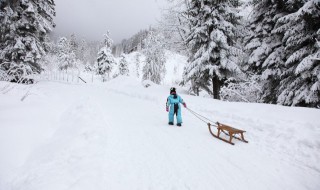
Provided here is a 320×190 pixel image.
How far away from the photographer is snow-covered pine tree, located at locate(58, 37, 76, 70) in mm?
55969

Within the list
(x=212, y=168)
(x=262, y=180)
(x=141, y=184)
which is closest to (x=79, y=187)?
(x=141, y=184)

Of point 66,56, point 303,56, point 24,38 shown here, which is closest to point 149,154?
point 303,56

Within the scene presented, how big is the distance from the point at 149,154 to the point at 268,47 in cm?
1095

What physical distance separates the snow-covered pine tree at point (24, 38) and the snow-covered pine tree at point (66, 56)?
40336mm

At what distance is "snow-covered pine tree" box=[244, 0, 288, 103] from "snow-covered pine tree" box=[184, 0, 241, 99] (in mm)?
1273

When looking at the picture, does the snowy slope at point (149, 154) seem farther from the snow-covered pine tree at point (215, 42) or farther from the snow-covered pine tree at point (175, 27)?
the snow-covered pine tree at point (175, 27)

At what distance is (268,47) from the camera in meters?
11.9

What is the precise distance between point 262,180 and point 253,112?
497 centimetres

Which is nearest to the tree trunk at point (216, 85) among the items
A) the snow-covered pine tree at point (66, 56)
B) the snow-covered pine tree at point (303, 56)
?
the snow-covered pine tree at point (303, 56)

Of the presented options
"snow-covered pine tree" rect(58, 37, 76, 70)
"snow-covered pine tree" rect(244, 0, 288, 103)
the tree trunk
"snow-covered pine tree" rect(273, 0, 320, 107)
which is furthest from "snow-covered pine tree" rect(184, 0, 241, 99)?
"snow-covered pine tree" rect(58, 37, 76, 70)

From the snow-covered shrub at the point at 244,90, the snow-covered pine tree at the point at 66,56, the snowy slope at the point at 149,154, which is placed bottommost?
the snowy slope at the point at 149,154

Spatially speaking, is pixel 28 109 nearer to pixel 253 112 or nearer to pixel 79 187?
pixel 79 187

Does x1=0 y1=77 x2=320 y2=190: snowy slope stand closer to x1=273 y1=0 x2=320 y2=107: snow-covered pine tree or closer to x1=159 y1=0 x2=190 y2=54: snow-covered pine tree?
x1=273 y1=0 x2=320 y2=107: snow-covered pine tree

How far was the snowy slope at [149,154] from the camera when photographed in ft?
12.1
